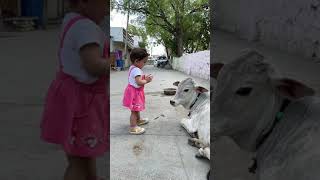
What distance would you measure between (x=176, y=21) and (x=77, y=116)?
0.31m

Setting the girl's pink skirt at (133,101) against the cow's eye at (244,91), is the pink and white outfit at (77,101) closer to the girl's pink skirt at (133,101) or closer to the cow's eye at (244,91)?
the cow's eye at (244,91)

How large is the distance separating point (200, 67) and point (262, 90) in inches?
6.6

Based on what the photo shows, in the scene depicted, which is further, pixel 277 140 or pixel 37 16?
pixel 277 140

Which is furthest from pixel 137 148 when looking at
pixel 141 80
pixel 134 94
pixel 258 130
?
pixel 258 130

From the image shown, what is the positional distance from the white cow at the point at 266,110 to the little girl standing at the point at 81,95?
0.20 m

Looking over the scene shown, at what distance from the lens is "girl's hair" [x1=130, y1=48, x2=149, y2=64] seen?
1.01m

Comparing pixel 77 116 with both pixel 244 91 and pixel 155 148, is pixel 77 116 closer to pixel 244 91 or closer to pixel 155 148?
pixel 244 91

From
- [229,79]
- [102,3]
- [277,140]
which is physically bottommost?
[277,140]

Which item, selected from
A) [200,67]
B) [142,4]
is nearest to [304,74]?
[200,67]

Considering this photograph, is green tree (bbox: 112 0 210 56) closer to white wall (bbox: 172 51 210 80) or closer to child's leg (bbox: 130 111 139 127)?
white wall (bbox: 172 51 210 80)

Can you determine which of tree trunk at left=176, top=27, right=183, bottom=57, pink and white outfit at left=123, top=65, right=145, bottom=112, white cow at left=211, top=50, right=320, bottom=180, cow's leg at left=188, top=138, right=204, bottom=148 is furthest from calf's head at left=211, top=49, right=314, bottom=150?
pink and white outfit at left=123, top=65, right=145, bottom=112

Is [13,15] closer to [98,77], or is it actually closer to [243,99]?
[98,77]

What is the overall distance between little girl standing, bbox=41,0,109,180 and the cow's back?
0.28 m

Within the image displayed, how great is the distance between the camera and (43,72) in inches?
20.8
